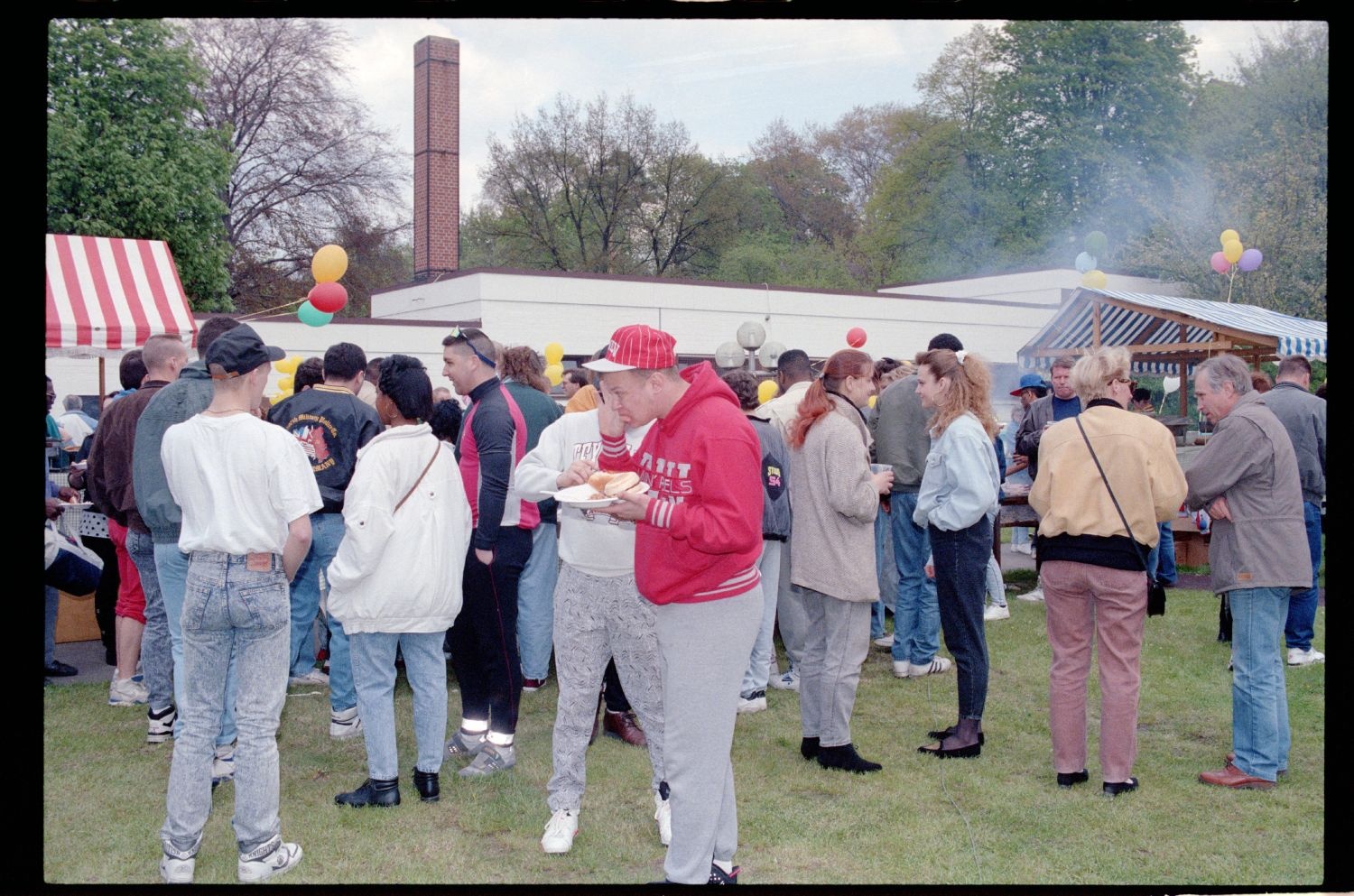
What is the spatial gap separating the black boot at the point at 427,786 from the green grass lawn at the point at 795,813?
0.06m

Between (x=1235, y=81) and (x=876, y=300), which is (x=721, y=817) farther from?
(x=1235, y=81)

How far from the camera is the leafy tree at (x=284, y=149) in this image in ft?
111

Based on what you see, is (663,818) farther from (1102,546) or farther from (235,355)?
(235,355)

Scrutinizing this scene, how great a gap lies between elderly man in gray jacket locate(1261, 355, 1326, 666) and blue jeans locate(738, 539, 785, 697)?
309 cm

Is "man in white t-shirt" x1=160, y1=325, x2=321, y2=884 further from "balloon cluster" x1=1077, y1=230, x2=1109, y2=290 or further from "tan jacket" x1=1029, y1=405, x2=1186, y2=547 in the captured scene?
"balloon cluster" x1=1077, y1=230, x2=1109, y2=290

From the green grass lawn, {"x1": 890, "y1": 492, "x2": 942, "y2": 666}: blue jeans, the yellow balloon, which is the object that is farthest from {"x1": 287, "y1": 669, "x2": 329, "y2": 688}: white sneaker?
{"x1": 890, "y1": 492, "x2": 942, "y2": 666}: blue jeans

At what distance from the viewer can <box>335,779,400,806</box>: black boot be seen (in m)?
4.72

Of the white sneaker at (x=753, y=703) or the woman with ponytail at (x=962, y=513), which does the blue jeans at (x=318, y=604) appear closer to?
the white sneaker at (x=753, y=703)

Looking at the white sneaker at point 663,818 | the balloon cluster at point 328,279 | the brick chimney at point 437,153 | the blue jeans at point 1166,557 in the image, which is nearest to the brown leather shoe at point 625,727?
the white sneaker at point 663,818

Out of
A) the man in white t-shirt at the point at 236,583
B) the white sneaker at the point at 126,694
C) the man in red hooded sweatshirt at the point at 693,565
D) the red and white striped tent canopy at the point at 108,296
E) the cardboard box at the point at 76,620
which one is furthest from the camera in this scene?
the red and white striped tent canopy at the point at 108,296

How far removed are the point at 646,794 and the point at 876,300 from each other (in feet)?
81.2

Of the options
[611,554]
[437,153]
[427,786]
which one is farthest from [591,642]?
[437,153]

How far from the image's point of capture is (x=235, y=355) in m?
3.97

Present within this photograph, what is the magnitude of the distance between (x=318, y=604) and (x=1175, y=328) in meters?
15.7
